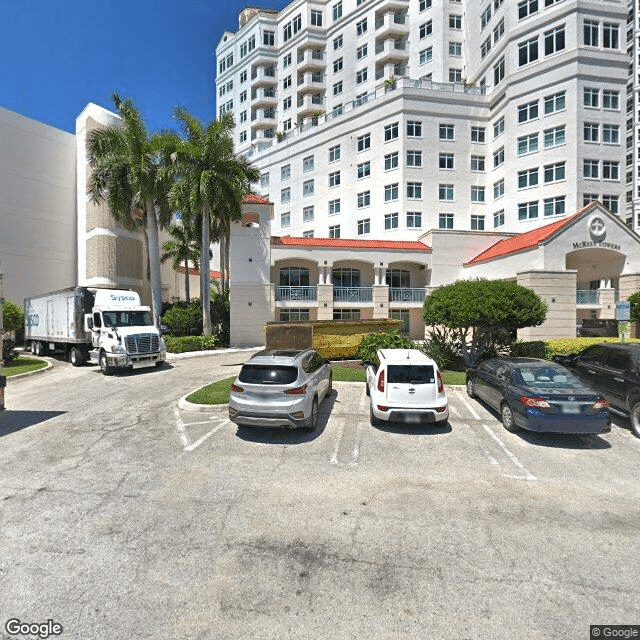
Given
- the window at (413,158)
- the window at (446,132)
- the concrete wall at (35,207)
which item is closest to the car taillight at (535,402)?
the window at (413,158)

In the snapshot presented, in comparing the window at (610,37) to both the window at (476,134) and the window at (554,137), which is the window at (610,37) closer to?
the window at (554,137)

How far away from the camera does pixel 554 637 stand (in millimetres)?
3283

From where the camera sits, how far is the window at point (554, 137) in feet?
102

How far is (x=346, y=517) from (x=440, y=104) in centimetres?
4069

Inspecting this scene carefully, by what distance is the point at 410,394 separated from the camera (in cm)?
853

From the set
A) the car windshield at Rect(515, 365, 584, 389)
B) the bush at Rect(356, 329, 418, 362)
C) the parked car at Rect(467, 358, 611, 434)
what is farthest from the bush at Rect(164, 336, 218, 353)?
the car windshield at Rect(515, 365, 584, 389)

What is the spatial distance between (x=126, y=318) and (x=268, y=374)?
13068 millimetres

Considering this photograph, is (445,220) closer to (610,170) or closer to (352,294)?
(610,170)

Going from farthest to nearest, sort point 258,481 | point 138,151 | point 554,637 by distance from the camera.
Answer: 1. point 138,151
2. point 258,481
3. point 554,637

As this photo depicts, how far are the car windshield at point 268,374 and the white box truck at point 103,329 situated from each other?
10910 mm

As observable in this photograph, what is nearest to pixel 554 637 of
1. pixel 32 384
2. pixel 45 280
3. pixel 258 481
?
pixel 258 481

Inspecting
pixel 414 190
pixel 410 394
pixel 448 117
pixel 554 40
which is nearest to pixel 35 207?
pixel 414 190

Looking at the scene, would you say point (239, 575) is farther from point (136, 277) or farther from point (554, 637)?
point (136, 277)

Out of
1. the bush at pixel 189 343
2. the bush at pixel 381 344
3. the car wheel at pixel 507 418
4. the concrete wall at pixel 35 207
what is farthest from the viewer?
the concrete wall at pixel 35 207
